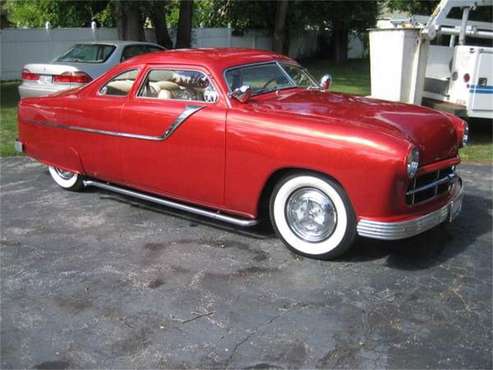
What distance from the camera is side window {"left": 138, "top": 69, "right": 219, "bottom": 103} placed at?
197 inches

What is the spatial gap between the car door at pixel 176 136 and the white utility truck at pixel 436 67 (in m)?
4.88

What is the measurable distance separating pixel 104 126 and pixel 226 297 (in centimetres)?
243

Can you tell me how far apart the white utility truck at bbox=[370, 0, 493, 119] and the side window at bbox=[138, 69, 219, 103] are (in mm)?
4843

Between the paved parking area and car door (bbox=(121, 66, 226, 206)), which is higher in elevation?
car door (bbox=(121, 66, 226, 206))

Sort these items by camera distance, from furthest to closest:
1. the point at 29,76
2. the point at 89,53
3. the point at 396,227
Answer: the point at 89,53 < the point at 29,76 < the point at 396,227

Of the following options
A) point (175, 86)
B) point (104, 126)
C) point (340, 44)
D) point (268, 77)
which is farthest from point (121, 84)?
point (340, 44)

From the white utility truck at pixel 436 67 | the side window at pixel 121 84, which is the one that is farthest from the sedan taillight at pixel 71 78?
the white utility truck at pixel 436 67

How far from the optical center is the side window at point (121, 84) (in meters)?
5.56

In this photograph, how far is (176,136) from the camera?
16.4ft

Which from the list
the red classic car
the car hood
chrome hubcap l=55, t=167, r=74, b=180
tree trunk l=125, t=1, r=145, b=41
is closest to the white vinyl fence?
tree trunk l=125, t=1, r=145, b=41

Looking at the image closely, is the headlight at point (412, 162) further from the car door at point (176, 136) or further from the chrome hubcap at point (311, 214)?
the car door at point (176, 136)

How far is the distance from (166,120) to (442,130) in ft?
7.64

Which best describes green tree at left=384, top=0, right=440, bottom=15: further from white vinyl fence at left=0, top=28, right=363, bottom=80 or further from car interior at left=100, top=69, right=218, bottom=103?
car interior at left=100, top=69, right=218, bottom=103

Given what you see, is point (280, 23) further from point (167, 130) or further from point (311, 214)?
point (311, 214)
